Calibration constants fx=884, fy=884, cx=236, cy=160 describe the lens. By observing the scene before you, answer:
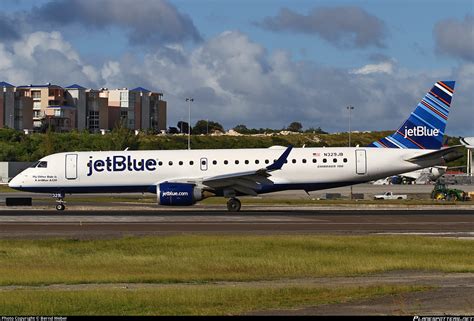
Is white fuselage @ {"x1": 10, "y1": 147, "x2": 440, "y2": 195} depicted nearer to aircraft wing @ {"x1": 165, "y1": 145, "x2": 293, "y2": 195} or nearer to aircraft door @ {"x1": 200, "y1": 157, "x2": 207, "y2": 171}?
aircraft door @ {"x1": 200, "y1": 157, "x2": 207, "y2": 171}

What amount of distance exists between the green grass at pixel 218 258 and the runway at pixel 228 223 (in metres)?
3.25

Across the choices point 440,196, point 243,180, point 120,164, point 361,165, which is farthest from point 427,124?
point 440,196

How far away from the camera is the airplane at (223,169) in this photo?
50469 mm

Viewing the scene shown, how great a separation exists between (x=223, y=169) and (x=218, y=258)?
24.3 metres

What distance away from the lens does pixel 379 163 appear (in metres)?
51.5

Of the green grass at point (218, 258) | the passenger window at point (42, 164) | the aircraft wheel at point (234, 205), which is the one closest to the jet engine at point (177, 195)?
the aircraft wheel at point (234, 205)

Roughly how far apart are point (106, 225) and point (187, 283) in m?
18.2

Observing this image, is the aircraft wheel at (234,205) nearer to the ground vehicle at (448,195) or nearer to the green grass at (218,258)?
the green grass at (218,258)

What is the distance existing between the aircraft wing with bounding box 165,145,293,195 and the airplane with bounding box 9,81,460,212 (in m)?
0.06

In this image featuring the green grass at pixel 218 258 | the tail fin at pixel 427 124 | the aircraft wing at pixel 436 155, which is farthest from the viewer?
the tail fin at pixel 427 124

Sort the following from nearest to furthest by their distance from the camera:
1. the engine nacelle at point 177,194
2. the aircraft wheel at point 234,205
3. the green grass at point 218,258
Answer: the green grass at point 218,258 < the engine nacelle at point 177,194 < the aircraft wheel at point 234,205

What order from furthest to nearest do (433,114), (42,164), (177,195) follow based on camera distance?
(433,114), (42,164), (177,195)

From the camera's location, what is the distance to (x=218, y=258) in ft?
88.3

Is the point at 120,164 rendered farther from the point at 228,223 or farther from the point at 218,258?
the point at 218,258
